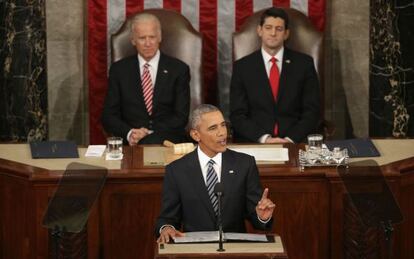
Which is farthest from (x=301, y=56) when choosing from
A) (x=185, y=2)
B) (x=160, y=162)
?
(x=160, y=162)

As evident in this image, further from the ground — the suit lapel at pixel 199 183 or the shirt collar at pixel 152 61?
the shirt collar at pixel 152 61

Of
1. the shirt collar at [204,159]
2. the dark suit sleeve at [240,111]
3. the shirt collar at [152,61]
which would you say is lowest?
the shirt collar at [204,159]

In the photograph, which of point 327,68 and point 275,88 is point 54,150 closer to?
point 275,88

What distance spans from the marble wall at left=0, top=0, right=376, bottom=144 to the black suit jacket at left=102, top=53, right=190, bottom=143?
0.90 m

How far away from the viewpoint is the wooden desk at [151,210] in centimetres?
660

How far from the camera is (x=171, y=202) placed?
5.86 metres

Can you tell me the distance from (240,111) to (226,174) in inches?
Result: 96.1

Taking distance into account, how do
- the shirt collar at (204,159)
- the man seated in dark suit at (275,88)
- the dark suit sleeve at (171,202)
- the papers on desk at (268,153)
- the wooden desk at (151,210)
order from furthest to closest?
1. the man seated in dark suit at (275,88)
2. the papers on desk at (268,153)
3. the wooden desk at (151,210)
4. the shirt collar at (204,159)
5. the dark suit sleeve at (171,202)

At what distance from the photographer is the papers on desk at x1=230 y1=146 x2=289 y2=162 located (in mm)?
6992

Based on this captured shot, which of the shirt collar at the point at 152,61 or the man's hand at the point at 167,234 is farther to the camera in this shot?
the shirt collar at the point at 152,61

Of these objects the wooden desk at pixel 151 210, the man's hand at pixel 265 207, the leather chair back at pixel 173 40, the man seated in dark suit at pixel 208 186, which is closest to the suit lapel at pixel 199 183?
the man seated in dark suit at pixel 208 186

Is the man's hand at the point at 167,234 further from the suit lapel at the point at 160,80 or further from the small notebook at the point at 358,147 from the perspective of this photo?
the suit lapel at the point at 160,80

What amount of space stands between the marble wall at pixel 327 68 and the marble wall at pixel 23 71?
0.37 meters

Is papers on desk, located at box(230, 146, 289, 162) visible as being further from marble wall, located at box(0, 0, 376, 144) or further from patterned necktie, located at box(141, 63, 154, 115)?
marble wall, located at box(0, 0, 376, 144)
